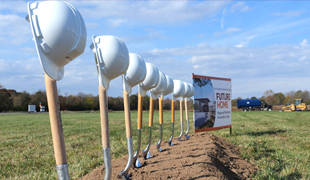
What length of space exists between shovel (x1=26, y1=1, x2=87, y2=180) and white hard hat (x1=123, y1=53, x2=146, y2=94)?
6.34 feet

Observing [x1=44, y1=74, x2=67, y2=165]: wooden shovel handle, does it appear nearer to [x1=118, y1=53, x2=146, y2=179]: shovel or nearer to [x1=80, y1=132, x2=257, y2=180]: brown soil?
[x1=118, y1=53, x2=146, y2=179]: shovel

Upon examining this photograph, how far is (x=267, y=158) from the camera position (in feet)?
22.9

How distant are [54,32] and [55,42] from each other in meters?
0.09

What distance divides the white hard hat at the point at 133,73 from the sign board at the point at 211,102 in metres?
5.89

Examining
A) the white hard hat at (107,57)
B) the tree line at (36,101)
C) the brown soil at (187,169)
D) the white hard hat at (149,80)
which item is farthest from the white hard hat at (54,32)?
the tree line at (36,101)

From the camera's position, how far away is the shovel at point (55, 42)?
2.32m

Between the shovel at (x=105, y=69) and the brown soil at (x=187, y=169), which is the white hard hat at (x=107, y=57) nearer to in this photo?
the shovel at (x=105, y=69)

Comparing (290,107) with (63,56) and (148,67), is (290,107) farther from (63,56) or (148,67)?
(63,56)

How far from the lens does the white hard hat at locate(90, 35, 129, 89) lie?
3412mm

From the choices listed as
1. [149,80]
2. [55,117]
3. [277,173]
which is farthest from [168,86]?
[55,117]

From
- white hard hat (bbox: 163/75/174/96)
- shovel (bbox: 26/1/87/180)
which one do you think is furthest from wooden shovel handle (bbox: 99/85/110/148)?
white hard hat (bbox: 163/75/174/96)

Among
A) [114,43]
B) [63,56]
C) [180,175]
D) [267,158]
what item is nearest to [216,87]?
[267,158]

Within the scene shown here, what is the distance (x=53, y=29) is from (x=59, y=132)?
0.92m

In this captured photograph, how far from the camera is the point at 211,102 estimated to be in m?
11.0
